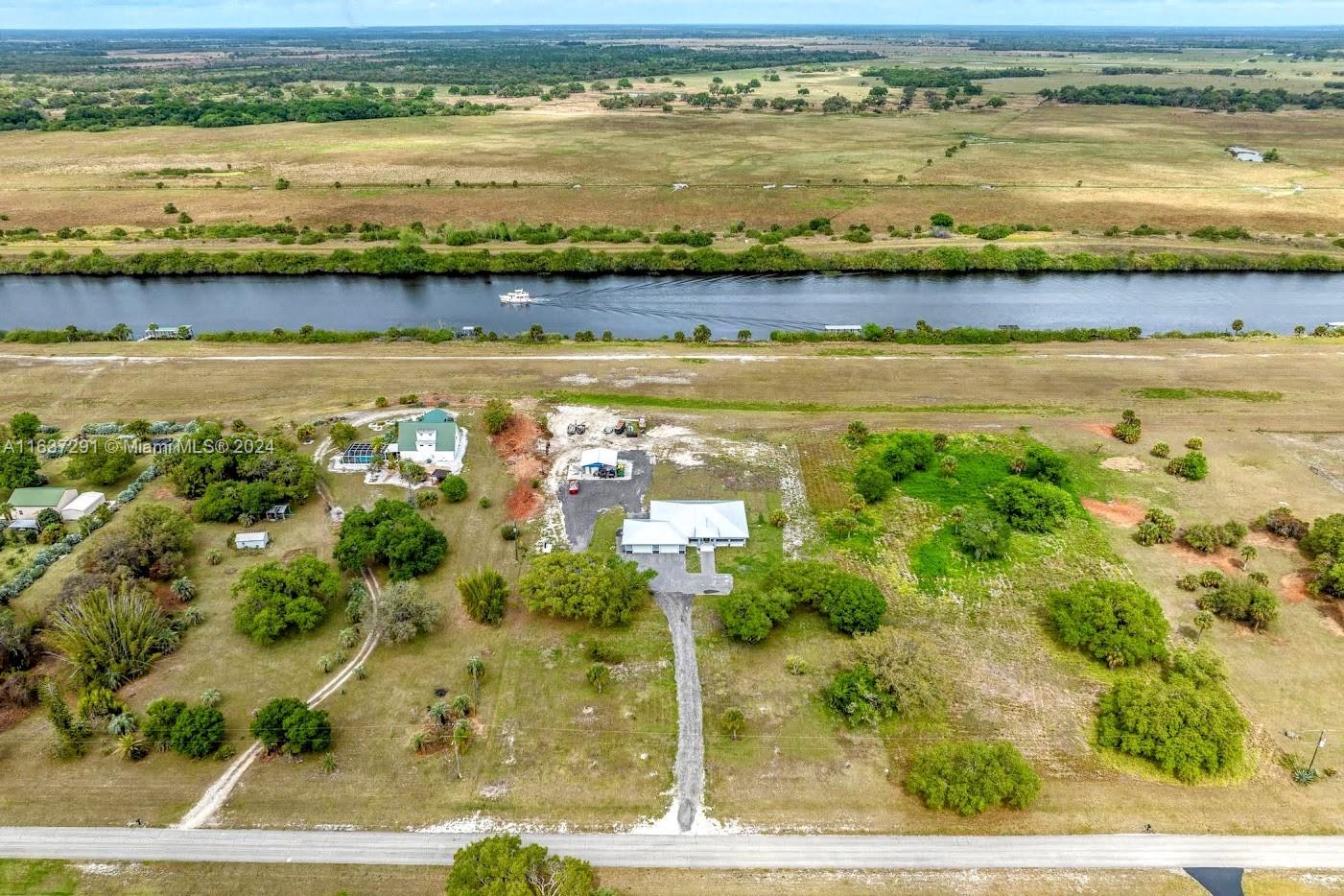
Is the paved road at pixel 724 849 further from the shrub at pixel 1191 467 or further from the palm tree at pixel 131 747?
the shrub at pixel 1191 467

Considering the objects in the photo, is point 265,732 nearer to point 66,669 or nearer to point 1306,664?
point 66,669

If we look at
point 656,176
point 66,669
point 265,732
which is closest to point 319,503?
point 66,669

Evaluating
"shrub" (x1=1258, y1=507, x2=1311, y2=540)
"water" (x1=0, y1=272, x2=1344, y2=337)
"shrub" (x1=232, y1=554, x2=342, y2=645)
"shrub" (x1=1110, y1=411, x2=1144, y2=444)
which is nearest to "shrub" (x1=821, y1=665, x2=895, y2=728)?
"shrub" (x1=232, y1=554, x2=342, y2=645)

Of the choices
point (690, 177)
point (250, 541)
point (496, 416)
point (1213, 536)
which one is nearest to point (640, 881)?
point (250, 541)

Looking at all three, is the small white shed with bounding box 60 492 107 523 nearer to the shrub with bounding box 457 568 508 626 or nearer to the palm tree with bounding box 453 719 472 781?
the shrub with bounding box 457 568 508 626

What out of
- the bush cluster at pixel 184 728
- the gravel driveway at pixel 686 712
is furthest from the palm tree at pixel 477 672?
the bush cluster at pixel 184 728
